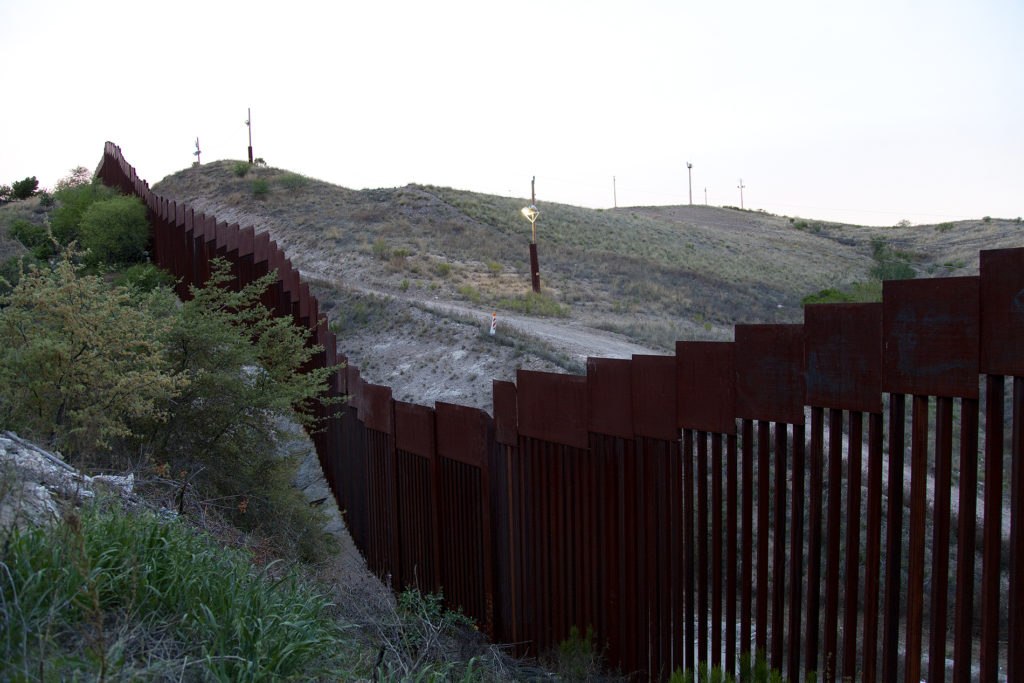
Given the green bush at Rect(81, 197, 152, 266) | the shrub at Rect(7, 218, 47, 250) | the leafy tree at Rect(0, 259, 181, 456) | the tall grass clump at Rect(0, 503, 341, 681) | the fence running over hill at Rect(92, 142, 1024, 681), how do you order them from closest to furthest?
the tall grass clump at Rect(0, 503, 341, 681), the fence running over hill at Rect(92, 142, 1024, 681), the leafy tree at Rect(0, 259, 181, 456), the green bush at Rect(81, 197, 152, 266), the shrub at Rect(7, 218, 47, 250)

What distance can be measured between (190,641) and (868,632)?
301 cm

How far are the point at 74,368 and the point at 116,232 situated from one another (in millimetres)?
19854

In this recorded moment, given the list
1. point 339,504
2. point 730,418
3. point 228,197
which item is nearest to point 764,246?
point 228,197

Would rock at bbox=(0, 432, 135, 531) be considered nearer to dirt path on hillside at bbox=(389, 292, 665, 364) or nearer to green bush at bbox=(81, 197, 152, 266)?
dirt path on hillside at bbox=(389, 292, 665, 364)

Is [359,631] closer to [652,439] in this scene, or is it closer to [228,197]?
[652,439]

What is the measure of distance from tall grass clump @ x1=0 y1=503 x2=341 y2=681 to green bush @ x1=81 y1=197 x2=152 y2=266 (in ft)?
75.1

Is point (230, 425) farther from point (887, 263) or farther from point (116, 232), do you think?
point (887, 263)

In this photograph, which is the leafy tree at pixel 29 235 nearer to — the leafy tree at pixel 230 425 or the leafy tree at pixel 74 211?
the leafy tree at pixel 74 211

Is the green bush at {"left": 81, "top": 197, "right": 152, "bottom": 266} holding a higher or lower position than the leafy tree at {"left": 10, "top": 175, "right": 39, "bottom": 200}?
lower

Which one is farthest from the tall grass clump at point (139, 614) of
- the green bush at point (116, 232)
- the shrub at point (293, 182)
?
the shrub at point (293, 182)


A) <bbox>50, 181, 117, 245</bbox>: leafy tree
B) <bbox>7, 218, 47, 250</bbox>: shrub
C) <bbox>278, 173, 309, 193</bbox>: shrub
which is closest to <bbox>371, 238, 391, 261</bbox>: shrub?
<bbox>50, 181, 117, 245</bbox>: leafy tree

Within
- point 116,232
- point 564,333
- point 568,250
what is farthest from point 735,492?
Result: point 568,250

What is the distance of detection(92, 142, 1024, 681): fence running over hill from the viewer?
3344 millimetres

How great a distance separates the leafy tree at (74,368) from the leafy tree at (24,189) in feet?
173
